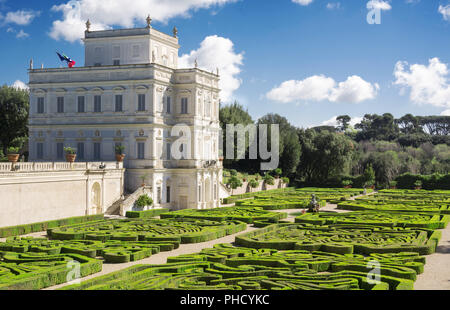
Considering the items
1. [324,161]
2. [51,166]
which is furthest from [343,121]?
[51,166]

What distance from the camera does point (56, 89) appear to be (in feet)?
149

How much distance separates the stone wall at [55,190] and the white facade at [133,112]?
3847mm

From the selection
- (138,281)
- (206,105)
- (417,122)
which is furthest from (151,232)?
(417,122)

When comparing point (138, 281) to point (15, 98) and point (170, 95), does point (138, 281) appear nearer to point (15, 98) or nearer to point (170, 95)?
point (170, 95)

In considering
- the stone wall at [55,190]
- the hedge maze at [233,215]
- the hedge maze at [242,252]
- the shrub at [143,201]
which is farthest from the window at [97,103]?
the hedge maze at [233,215]

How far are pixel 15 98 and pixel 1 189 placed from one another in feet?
102

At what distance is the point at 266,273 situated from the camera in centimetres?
1725

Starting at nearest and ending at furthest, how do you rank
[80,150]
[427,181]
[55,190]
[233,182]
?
[55,190] < [80,150] < [233,182] < [427,181]

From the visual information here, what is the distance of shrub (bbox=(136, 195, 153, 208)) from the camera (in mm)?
40094

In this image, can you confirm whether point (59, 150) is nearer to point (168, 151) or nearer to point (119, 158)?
point (119, 158)

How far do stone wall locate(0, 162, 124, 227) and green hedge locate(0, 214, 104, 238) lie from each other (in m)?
1.33

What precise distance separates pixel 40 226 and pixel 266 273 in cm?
1870

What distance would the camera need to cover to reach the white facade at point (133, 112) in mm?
43500

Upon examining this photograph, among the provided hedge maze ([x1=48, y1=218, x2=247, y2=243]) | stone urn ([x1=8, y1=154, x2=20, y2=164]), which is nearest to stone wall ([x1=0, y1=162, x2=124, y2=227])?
stone urn ([x1=8, y1=154, x2=20, y2=164])
